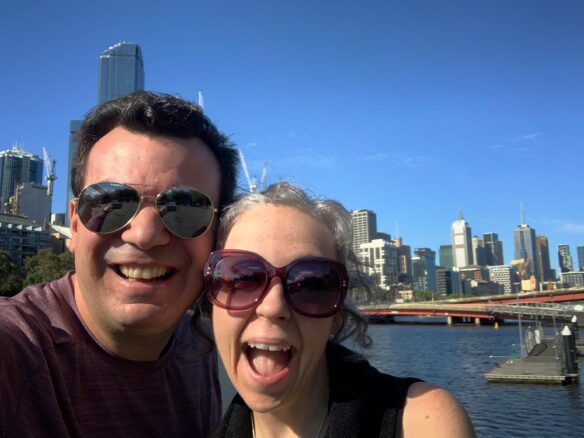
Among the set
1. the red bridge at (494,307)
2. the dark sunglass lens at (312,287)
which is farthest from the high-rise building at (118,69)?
the dark sunglass lens at (312,287)

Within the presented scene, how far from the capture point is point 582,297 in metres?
73.6

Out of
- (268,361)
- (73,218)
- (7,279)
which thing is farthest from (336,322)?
(7,279)

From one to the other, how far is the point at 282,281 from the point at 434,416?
70 centimetres

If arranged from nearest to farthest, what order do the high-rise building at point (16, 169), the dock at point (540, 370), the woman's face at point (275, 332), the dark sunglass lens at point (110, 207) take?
the woman's face at point (275, 332) → the dark sunglass lens at point (110, 207) → the dock at point (540, 370) → the high-rise building at point (16, 169)

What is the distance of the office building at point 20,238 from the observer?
93.8 meters

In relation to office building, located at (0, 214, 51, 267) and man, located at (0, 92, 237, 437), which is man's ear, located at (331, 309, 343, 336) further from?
office building, located at (0, 214, 51, 267)

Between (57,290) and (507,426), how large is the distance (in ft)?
53.3

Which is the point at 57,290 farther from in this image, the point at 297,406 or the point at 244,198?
the point at 297,406

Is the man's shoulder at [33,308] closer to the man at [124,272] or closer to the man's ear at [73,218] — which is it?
the man at [124,272]

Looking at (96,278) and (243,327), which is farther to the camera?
(96,278)

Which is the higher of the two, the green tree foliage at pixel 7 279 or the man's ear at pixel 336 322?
the green tree foliage at pixel 7 279

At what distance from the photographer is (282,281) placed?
190cm

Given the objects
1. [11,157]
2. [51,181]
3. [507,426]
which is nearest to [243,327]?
[507,426]

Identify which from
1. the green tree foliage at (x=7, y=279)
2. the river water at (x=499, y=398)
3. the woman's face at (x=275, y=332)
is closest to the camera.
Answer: the woman's face at (x=275, y=332)
